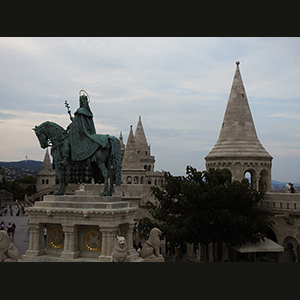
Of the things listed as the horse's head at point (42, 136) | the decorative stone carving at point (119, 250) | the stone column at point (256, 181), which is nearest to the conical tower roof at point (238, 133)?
the stone column at point (256, 181)

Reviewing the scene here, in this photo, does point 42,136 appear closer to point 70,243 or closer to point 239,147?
point 70,243

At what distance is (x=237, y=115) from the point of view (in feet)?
96.0

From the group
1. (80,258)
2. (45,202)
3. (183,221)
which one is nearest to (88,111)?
(45,202)

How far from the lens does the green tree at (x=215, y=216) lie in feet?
62.4

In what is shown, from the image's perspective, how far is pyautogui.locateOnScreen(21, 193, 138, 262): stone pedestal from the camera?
1299 cm

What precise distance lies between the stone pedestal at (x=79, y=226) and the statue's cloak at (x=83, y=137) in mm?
1446

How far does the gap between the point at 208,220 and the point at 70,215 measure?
7.91 m

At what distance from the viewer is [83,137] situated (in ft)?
46.9

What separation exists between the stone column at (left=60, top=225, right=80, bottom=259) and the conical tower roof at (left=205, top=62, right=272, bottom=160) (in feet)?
56.0

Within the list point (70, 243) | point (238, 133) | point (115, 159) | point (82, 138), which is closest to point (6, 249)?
point (70, 243)

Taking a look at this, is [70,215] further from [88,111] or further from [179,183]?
[179,183]

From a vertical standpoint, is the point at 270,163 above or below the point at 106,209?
above

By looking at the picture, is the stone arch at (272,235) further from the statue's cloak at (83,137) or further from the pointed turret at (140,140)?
the pointed turret at (140,140)

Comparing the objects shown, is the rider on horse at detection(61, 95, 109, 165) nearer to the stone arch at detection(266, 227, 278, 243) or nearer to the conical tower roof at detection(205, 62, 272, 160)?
the stone arch at detection(266, 227, 278, 243)
